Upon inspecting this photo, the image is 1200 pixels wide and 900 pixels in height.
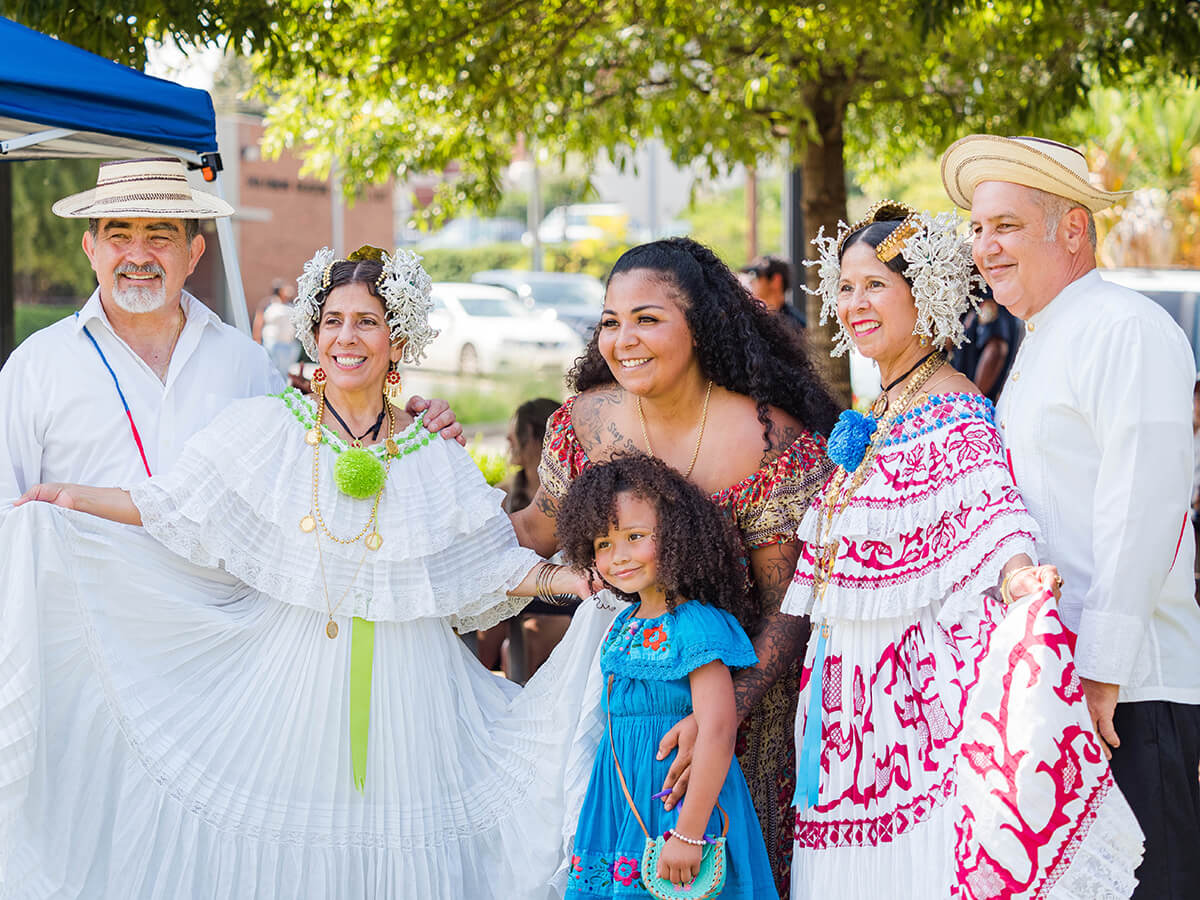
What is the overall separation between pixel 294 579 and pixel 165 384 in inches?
32.8

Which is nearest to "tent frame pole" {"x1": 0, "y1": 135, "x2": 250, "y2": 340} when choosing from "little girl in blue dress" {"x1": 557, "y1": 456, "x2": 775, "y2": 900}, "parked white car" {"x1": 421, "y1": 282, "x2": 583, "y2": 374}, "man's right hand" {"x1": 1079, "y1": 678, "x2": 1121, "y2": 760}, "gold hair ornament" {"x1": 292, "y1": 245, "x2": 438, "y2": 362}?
"gold hair ornament" {"x1": 292, "y1": 245, "x2": 438, "y2": 362}

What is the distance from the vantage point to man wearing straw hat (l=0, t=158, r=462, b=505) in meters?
3.55

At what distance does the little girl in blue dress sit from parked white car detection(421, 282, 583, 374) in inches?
634

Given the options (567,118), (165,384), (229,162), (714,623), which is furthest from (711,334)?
(229,162)

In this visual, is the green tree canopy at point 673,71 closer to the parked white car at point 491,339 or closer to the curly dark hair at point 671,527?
the curly dark hair at point 671,527

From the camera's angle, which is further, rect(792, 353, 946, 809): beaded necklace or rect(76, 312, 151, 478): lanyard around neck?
rect(76, 312, 151, 478): lanyard around neck

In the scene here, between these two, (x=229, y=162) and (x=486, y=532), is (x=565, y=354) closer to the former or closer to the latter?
(x=229, y=162)

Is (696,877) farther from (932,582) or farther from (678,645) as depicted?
(932,582)

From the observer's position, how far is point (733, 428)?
3.34 metres

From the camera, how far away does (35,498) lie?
3244mm

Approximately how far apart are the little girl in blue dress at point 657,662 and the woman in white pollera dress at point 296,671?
0.16m

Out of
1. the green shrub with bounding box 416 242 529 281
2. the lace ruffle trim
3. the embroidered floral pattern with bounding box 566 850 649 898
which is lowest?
the embroidered floral pattern with bounding box 566 850 649 898

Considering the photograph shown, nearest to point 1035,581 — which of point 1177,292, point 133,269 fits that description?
point 133,269

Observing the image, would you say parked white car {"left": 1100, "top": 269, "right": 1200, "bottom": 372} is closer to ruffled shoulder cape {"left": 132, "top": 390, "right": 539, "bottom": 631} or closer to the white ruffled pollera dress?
ruffled shoulder cape {"left": 132, "top": 390, "right": 539, "bottom": 631}
